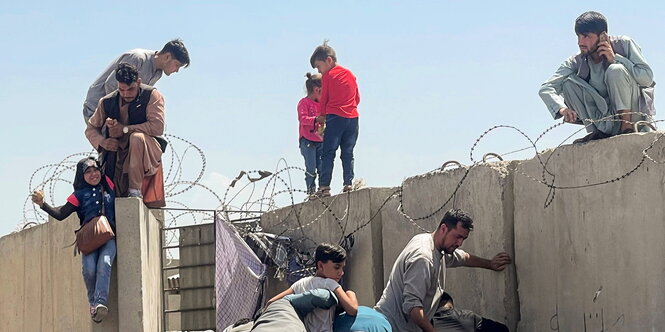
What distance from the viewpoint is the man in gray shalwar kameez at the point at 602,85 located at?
8227 millimetres

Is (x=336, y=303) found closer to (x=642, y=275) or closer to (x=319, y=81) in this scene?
(x=642, y=275)

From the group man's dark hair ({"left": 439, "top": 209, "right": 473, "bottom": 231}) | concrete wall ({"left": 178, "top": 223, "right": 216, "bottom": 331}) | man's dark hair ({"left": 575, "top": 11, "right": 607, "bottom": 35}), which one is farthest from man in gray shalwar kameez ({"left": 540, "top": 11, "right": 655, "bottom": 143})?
concrete wall ({"left": 178, "top": 223, "right": 216, "bottom": 331})

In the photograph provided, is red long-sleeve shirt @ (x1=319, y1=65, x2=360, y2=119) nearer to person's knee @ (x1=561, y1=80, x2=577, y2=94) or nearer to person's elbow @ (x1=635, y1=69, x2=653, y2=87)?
person's knee @ (x1=561, y1=80, x2=577, y2=94)

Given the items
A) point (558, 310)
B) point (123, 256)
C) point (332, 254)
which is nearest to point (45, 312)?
point (123, 256)

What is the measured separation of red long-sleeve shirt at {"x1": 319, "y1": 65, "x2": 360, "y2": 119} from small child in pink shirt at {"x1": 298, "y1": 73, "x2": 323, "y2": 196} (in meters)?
1.00

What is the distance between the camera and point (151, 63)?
36.3ft

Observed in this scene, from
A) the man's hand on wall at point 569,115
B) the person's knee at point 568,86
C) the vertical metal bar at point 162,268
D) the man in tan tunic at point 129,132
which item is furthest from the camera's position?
the vertical metal bar at point 162,268

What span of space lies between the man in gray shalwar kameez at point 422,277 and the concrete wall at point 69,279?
8.87 feet

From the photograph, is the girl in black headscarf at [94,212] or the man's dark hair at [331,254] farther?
the girl in black headscarf at [94,212]

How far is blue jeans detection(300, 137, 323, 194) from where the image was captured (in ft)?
39.0

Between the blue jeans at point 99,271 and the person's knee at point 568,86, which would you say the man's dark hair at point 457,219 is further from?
the blue jeans at point 99,271

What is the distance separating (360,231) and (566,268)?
2417 millimetres

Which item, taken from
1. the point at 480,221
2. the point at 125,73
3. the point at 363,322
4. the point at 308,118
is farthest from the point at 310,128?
the point at 363,322

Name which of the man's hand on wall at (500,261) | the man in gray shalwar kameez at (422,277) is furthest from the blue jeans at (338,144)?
the man in gray shalwar kameez at (422,277)
